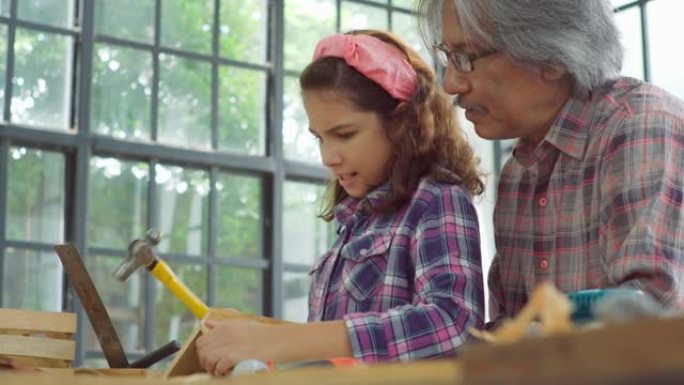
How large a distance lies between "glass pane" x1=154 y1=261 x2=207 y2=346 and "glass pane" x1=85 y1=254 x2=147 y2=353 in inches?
2.2

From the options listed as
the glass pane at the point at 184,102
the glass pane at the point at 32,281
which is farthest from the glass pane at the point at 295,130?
the glass pane at the point at 32,281

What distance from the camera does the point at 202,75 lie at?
12.5ft

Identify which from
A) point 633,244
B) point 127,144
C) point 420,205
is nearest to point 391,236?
point 420,205

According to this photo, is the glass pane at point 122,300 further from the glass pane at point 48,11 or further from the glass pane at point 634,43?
the glass pane at point 634,43

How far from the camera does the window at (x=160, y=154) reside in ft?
11.2

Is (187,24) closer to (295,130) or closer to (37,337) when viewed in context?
(295,130)

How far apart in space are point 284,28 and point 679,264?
9.57 feet

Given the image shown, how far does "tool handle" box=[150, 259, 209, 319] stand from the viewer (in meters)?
1.68

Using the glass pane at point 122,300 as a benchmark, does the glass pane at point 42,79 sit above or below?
above

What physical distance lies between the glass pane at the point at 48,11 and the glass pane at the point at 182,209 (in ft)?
1.91

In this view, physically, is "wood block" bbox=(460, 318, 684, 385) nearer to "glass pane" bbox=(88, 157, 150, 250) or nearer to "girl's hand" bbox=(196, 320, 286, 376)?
"girl's hand" bbox=(196, 320, 286, 376)

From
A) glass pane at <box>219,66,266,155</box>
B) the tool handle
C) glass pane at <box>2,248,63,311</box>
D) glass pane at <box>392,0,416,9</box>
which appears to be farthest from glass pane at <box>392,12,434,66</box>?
the tool handle

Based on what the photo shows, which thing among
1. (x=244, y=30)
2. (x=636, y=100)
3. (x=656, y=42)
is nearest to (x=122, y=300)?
(x=244, y=30)

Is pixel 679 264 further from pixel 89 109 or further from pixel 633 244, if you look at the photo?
pixel 89 109
